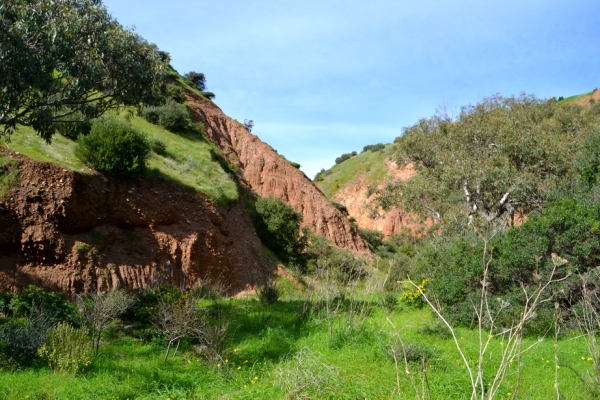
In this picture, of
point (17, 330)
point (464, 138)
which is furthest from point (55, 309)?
point (464, 138)

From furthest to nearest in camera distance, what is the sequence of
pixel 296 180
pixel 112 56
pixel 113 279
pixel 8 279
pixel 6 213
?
pixel 296 180 < pixel 113 279 < pixel 6 213 < pixel 8 279 < pixel 112 56

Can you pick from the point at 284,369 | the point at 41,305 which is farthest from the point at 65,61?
the point at 284,369

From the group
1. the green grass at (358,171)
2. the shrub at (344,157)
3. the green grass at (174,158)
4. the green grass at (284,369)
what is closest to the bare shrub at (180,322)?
the green grass at (284,369)

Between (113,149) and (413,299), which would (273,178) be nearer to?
(113,149)

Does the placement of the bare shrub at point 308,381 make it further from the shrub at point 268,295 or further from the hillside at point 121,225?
the hillside at point 121,225

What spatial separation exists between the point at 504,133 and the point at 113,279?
50.6 feet

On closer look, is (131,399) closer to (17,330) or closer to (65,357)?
(65,357)

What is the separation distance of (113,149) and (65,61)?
17.9ft

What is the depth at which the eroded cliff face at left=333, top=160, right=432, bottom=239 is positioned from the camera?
168 ft

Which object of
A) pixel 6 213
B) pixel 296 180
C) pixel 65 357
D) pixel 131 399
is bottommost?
pixel 131 399

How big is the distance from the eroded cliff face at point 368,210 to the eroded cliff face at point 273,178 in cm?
1564

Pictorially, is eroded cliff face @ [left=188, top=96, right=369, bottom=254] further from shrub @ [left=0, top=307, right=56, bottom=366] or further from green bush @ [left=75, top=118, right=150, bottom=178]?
shrub @ [left=0, top=307, right=56, bottom=366]

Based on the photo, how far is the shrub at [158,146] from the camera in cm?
1959

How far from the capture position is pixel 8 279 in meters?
11.2
